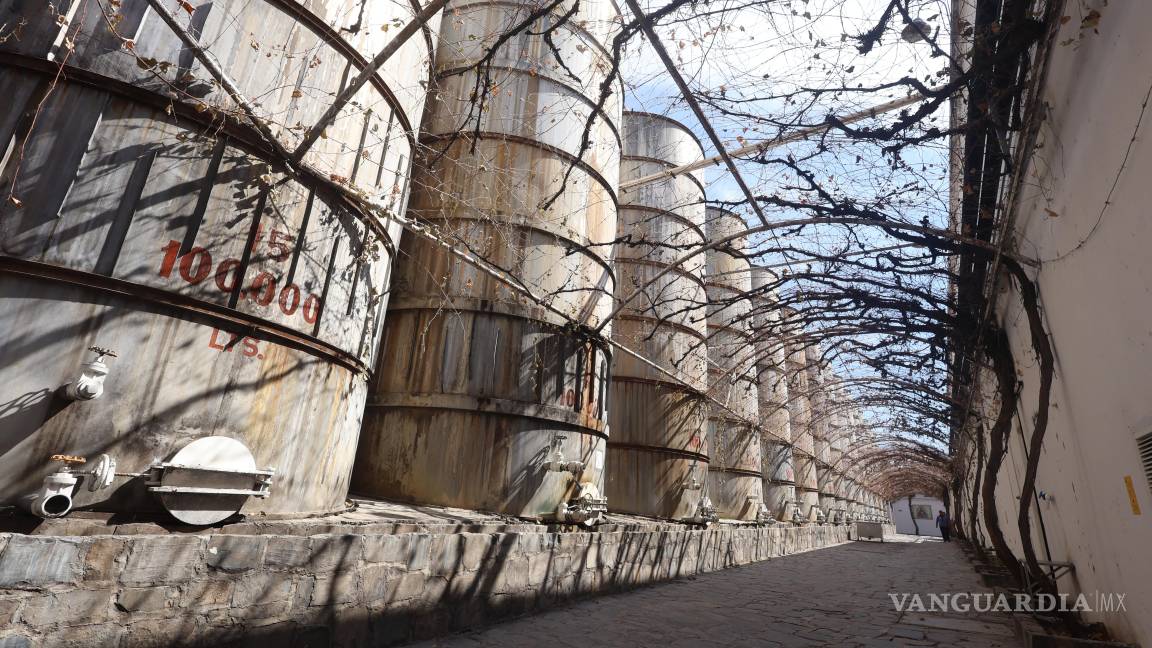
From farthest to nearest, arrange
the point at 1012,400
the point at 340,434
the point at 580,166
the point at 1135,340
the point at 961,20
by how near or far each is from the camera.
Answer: the point at 580,166
the point at 1012,400
the point at 340,434
the point at 961,20
the point at 1135,340

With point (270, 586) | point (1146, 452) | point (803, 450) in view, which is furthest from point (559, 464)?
point (803, 450)

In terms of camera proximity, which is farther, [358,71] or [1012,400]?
[1012,400]

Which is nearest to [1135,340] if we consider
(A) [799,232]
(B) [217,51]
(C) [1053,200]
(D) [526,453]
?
Answer: (C) [1053,200]

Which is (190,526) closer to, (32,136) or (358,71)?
(32,136)

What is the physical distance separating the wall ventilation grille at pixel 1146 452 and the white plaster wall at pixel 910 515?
73.3 m

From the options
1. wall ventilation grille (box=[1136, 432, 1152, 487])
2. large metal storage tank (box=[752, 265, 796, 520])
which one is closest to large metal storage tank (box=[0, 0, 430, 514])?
wall ventilation grille (box=[1136, 432, 1152, 487])

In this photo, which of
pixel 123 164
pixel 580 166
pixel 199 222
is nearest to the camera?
pixel 123 164

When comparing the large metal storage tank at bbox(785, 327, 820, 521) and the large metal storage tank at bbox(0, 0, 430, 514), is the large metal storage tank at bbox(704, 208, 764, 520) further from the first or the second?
the large metal storage tank at bbox(0, 0, 430, 514)

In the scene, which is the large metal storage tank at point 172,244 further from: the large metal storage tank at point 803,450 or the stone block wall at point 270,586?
the large metal storage tank at point 803,450

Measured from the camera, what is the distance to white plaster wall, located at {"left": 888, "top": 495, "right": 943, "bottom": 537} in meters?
63.2

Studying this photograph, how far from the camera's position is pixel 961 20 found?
4348 millimetres

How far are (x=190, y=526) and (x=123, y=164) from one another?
2.56 m

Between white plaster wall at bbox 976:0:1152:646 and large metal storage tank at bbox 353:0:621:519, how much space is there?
14.6 ft

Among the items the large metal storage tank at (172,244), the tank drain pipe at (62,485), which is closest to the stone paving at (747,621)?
the large metal storage tank at (172,244)
